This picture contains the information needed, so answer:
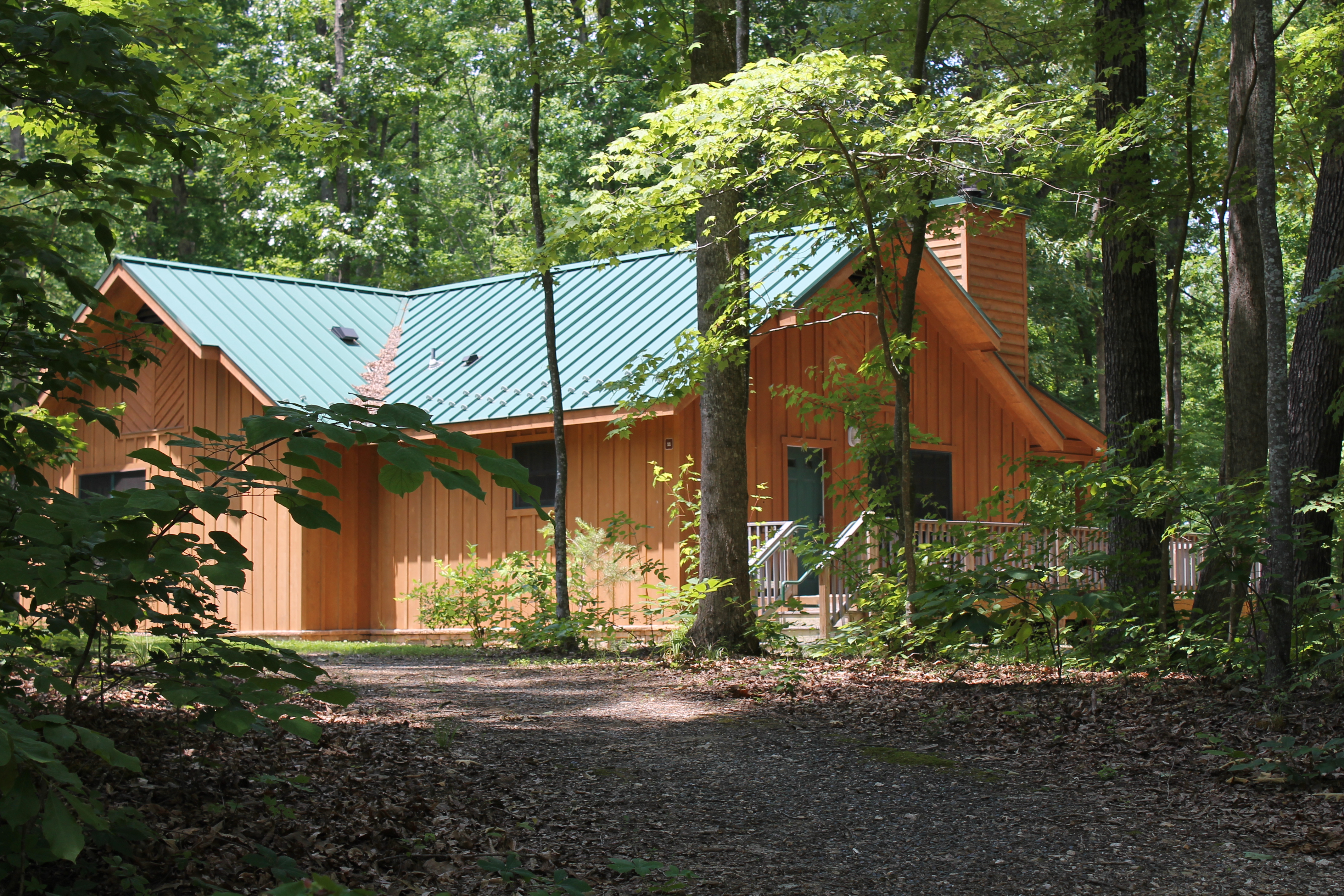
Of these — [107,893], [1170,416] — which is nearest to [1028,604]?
[1170,416]

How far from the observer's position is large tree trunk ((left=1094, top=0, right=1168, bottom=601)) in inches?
334

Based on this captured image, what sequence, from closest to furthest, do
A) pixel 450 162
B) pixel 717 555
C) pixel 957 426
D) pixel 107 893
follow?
pixel 107 893 → pixel 717 555 → pixel 957 426 → pixel 450 162

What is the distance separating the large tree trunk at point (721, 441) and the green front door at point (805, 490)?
4850mm

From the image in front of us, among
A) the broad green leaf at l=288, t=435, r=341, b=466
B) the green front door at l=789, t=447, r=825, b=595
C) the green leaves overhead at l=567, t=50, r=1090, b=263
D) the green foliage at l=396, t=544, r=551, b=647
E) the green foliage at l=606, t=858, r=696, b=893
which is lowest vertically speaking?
the green foliage at l=606, t=858, r=696, b=893

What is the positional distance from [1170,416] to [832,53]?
3423 mm

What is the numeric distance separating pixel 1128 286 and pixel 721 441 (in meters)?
3.52

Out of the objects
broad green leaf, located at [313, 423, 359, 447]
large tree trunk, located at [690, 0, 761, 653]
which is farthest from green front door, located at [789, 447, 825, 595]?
broad green leaf, located at [313, 423, 359, 447]

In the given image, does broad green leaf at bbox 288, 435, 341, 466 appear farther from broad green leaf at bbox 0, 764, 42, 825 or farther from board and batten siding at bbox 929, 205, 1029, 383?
board and batten siding at bbox 929, 205, 1029, 383

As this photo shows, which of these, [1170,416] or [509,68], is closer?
[1170,416]

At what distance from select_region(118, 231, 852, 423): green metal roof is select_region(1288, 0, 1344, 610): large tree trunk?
17.7ft

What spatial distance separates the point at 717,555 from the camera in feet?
32.5

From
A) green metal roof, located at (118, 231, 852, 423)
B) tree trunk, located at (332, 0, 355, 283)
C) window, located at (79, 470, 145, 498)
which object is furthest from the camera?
tree trunk, located at (332, 0, 355, 283)

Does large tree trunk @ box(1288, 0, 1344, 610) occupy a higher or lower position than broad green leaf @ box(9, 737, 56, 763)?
higher

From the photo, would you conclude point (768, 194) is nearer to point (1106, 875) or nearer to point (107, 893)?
point (1106, 875)
